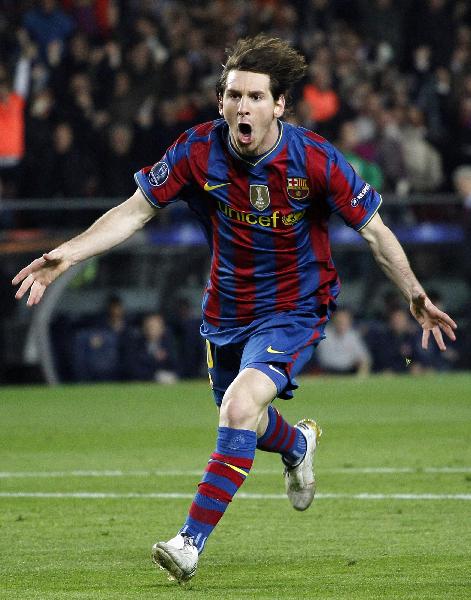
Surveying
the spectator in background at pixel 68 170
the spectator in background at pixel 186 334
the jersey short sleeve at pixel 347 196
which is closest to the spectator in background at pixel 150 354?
the spectator in background at pixel 186 334

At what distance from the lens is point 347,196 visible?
263 inches

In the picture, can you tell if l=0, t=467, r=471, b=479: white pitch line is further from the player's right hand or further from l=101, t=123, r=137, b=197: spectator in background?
l=101, t=123, r=137, b=197: spectator in background

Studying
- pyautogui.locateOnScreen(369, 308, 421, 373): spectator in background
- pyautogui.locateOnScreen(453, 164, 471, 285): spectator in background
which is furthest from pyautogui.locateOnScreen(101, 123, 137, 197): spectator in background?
pyautogui.locateOnScreen(453, 164, 471, 285): spectator in background

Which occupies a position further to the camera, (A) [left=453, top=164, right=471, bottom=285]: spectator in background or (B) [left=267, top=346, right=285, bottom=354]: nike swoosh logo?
(A) [left=453, top=164, right=471, bottom=285]: spectator in background

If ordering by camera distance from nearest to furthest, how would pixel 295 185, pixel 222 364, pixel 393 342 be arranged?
pixel 295 185
pixel 222 364
pixel 393 342

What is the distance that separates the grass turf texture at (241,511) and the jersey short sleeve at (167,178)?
1.59 meters

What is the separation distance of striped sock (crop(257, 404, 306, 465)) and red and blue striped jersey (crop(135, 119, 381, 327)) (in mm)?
842

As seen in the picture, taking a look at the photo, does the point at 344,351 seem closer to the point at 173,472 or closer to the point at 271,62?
the point at 173,472

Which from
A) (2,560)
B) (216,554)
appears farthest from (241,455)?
(2,560)

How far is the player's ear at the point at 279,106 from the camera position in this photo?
21.4 ft

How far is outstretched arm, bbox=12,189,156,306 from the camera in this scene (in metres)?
6.07

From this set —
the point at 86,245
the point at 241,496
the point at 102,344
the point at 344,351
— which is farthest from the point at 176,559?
the point at 344,351

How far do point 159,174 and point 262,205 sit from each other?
0.49 metres

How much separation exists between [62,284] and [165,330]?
1.30 metres
